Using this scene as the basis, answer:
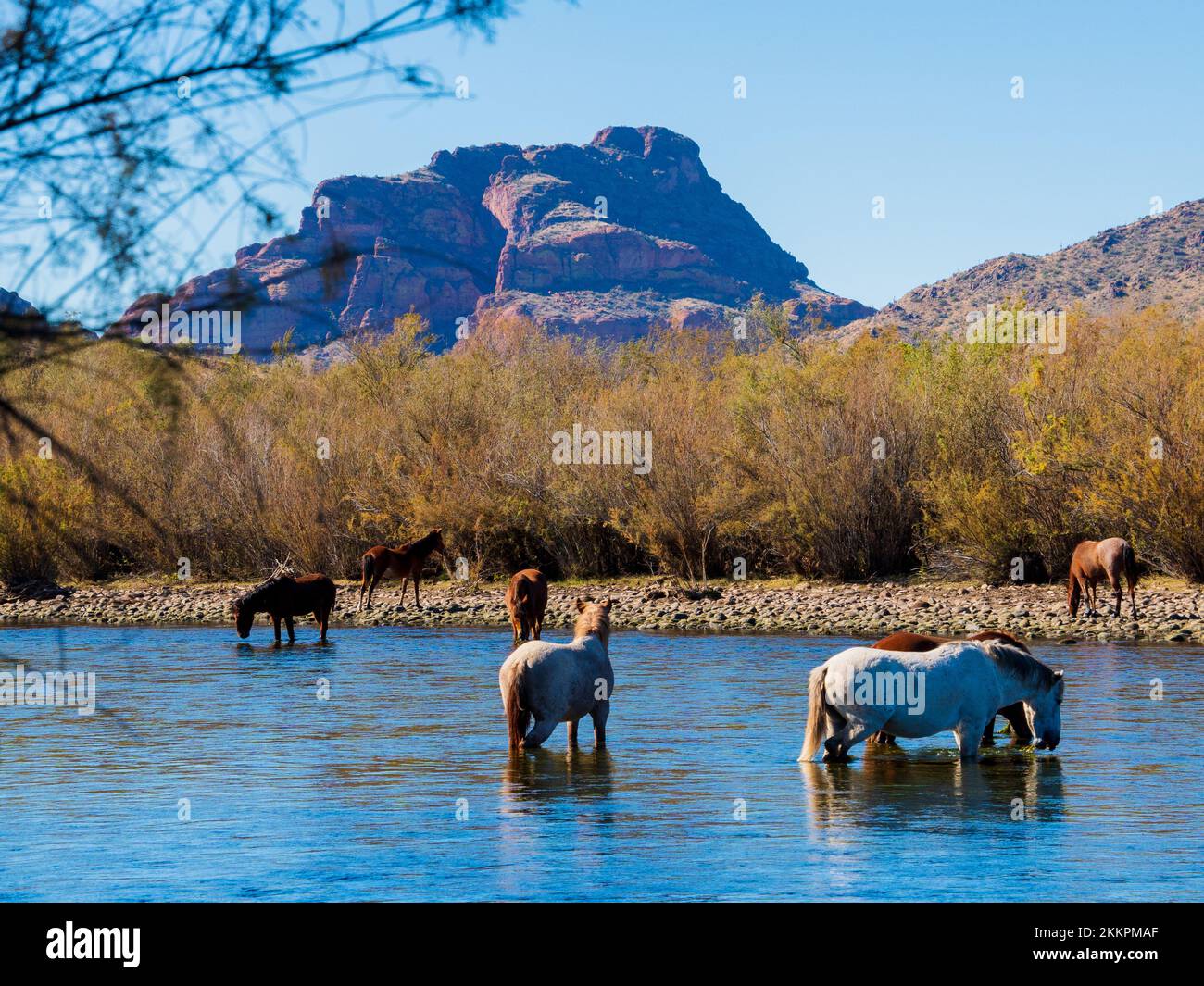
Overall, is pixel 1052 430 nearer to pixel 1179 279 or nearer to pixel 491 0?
pixel 491 0

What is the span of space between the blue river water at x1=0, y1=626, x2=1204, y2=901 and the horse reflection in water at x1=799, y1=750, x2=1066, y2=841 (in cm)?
4

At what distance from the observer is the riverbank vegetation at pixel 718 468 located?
28828 millimetres

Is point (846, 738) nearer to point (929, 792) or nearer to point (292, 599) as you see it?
point (929, 792)

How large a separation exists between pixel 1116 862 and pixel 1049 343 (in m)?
24.5

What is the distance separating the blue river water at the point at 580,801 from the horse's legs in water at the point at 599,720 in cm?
26

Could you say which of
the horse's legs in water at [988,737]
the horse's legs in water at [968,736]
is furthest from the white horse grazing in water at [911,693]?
the horse's legs in water at [988,737]

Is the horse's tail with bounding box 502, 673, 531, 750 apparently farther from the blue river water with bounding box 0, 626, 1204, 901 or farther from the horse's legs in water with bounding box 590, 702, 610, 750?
the horse's legs in water with bounding box 590, 702, 610, 750

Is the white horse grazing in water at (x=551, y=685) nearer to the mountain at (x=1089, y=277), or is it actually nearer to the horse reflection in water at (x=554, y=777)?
the horse reflection in water at (x=554, y=777)

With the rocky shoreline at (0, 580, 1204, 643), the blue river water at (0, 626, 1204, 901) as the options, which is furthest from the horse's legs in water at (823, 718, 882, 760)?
the rocky shoreline at (0, 580, 1204, 643)

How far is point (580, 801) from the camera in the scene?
11.3 meters

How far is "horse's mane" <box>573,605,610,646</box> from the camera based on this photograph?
45.0 feet

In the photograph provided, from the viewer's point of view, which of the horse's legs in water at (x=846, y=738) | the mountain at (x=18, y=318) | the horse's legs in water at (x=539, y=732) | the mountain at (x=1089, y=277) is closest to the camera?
the mountain at (x=18, y=318)

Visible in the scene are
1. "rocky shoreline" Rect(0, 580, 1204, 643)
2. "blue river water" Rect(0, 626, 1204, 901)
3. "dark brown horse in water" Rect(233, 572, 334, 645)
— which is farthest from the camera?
"dark brown horse in water" Rect(233, 572, 334, 645)
